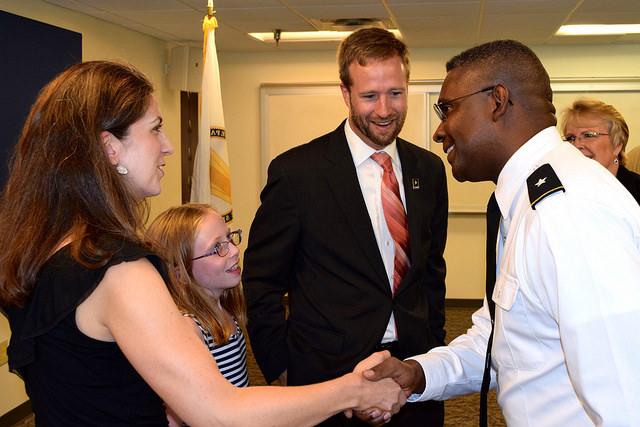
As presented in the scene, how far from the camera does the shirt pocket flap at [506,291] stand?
143cm

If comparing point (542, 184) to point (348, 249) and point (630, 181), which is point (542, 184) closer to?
point (348, 249)

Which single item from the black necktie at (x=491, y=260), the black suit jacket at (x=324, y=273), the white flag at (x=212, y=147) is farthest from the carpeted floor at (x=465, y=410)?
the black necktie at (x=491, y=260)

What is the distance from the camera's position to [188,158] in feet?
24.3

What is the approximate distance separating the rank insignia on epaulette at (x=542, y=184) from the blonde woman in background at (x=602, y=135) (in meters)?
2.22

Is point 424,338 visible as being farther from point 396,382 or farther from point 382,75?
point 382,75

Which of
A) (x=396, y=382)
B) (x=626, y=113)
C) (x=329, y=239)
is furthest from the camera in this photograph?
(x=626, y=113)

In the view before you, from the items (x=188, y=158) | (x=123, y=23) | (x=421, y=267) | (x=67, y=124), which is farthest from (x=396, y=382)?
(x=188, y=158)

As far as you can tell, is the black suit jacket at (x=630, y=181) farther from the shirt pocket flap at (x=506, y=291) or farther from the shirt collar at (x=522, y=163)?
the shirt pocket flap at (x=506, y=291)

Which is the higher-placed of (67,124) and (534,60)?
(534,60)

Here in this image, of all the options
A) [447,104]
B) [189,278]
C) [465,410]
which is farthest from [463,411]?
[447,104]

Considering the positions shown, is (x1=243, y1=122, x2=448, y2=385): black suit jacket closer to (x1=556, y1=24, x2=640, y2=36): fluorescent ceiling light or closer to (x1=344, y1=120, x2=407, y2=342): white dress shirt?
(x1=344, y1=120, x2=407, y2=342): white dress shirt

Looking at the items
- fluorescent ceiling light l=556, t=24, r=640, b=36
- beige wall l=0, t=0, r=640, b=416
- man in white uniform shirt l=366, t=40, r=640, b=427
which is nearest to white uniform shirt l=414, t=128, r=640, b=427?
man in white uniform shirt l=366, t=40, r=640, b=427

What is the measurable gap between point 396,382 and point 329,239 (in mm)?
535

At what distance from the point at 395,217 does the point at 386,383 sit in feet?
2.07
